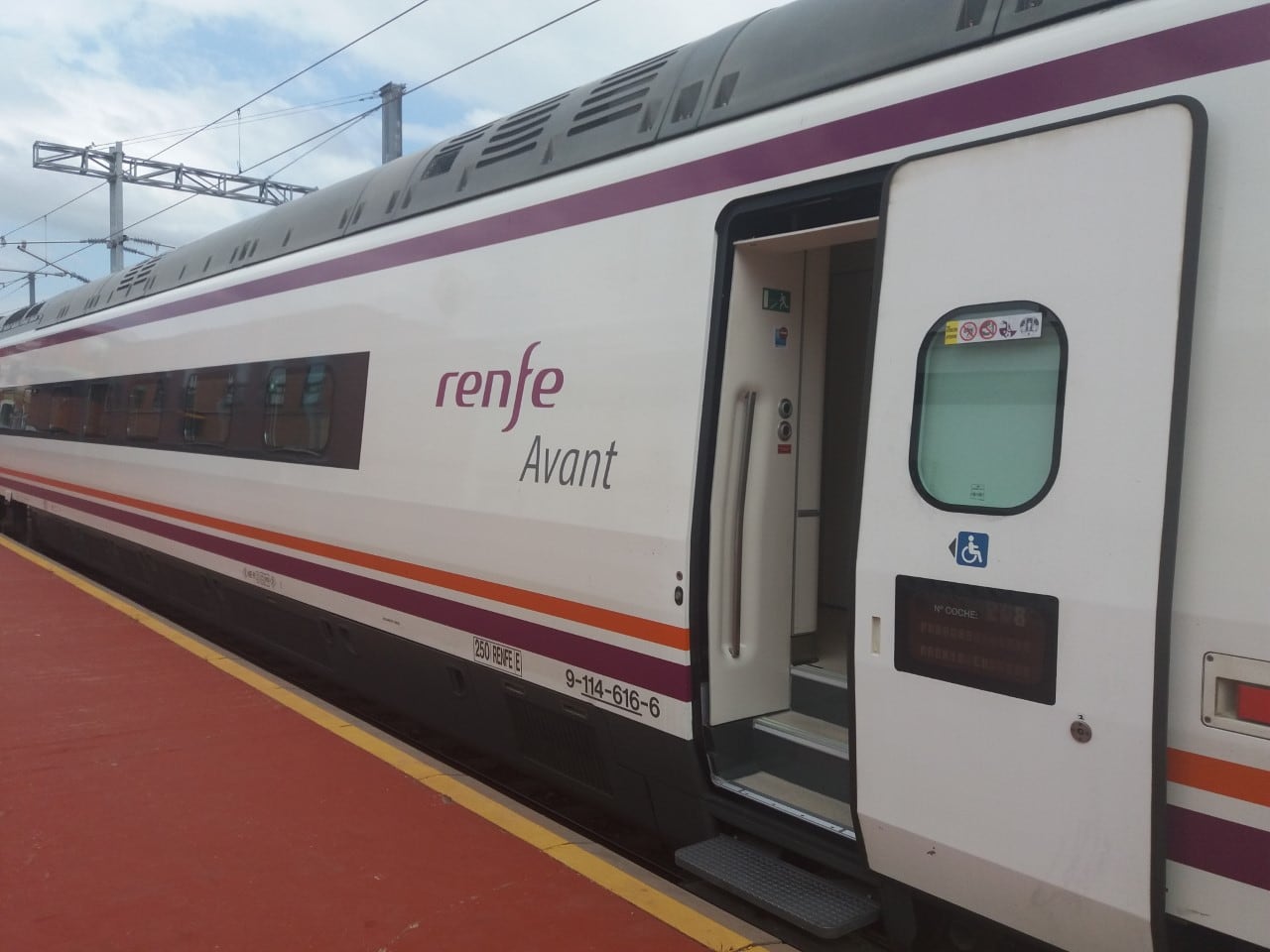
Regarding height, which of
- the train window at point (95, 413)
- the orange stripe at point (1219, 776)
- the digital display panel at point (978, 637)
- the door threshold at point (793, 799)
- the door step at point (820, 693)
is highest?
the train window at point (95, 413)

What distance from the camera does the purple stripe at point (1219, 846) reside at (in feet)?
7.60

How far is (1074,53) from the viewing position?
2.73 metres

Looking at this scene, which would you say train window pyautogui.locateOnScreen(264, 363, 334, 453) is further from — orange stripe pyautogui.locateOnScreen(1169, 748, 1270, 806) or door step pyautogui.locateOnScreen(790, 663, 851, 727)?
orange stripe pyautogui.locateOnScreen(1169, 748, 1270, 806)

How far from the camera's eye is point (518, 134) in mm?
5105

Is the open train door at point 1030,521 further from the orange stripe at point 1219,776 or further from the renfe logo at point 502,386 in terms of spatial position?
the renfe logo at point 502,386

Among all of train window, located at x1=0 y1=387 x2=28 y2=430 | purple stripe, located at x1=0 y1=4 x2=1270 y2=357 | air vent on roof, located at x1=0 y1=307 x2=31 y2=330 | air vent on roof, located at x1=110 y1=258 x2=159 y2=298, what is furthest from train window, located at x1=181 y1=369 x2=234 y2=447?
air vent on roof, located at x1=0 y1=307 x2=31 y2=330

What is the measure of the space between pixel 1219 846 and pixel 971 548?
2.81 ft

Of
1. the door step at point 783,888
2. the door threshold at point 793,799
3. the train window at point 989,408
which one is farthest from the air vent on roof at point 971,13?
the door step at point 783,888

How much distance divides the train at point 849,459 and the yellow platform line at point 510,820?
0.55 ft

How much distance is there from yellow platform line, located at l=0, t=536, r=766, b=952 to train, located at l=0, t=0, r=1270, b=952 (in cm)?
17

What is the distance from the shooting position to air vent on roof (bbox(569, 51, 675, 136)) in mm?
4391

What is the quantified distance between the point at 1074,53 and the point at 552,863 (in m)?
2.97

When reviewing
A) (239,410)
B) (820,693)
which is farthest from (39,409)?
(820,693)

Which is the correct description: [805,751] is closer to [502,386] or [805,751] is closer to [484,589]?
[484,589]
